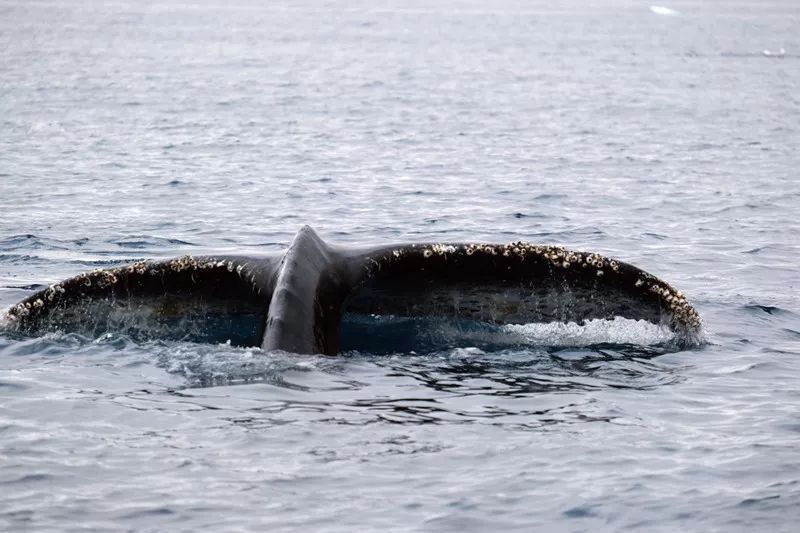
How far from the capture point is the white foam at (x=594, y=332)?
964 cm

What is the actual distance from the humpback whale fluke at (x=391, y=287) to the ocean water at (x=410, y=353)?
0.43 meters

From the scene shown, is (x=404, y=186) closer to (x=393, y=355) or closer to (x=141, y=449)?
(x=393, y=355)

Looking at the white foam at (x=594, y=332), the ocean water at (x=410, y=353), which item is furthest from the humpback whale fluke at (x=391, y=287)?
the ocean water at (x=410, y=353)

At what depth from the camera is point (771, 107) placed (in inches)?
1565

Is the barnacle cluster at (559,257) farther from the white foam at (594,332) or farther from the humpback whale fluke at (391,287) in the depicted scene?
the white foam at (594,332)

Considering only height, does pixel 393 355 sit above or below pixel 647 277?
below

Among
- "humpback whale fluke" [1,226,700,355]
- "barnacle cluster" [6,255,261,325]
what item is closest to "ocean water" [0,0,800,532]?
"humpback whale fluke" [1,226,700,355]

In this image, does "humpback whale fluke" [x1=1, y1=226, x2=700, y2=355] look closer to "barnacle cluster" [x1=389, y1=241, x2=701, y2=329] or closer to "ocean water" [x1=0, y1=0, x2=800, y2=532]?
"barnacle cluster" [x1=389, y1=241, x2=701, y2=329]

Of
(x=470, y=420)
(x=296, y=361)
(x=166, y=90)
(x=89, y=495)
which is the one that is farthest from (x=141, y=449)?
(x=166, y=90)

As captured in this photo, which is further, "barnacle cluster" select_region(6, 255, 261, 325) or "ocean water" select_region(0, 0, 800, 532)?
"barnacle cluster" select_region(6, 255, 261, 325)

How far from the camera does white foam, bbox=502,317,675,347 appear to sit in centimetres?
964

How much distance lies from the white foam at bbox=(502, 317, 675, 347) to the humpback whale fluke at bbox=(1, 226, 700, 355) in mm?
227

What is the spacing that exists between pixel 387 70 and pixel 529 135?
92.2ft

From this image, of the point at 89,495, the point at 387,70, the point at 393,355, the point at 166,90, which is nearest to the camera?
the point at 89,495
